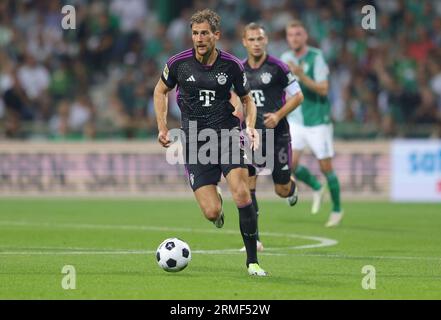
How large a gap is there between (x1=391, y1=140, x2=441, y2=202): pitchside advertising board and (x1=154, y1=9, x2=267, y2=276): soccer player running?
10.9 m

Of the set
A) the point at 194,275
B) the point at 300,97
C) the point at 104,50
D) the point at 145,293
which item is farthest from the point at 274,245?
the point at 104,50

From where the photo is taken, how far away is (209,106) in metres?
10.8

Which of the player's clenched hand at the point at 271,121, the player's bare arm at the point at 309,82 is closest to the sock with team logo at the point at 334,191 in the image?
the player's bare arm at the point at 309,82

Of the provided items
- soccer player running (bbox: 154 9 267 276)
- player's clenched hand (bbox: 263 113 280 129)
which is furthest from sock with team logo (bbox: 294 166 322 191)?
soccer player running (bbox: 154 9 267 276)

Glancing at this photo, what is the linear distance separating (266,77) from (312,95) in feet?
10.6

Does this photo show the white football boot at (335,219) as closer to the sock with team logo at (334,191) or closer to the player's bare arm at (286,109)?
the sock with team logo at (334,191)

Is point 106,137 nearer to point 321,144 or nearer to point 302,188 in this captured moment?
point 302,188

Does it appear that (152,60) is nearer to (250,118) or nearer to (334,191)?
(334,191)

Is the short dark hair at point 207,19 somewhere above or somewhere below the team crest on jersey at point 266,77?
above

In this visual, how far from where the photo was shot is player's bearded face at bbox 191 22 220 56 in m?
10.3

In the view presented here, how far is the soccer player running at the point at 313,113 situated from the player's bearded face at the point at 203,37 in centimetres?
522

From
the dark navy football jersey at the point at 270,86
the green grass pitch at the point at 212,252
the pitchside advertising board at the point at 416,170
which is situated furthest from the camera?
the pitchside advertising board at the point at 416,170

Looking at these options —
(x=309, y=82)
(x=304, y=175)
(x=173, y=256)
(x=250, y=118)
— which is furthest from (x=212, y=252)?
(x=304, y=175)

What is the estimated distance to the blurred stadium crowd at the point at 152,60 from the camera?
22922 mm
